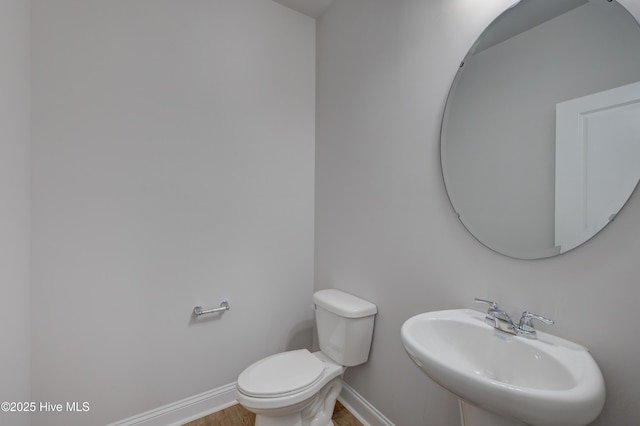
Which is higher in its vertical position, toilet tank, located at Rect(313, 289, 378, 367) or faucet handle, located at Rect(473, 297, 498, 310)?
faucet handle, located at Rect(473, 297, 498, 310)

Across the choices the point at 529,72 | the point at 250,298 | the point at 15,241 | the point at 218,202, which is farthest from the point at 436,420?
the point at 15,241

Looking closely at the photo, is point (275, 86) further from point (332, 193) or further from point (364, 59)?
point (332, 193)

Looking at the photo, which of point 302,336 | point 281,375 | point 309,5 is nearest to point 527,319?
point 281,375

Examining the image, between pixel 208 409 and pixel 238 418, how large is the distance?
0.66 feet

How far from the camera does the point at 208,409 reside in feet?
5.46

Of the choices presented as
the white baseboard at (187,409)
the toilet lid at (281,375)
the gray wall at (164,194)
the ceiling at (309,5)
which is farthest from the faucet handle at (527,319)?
the ceiling at (309,5)

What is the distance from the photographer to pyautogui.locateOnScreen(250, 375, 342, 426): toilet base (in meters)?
1.25

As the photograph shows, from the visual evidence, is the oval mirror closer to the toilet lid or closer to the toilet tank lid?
the toilet tank lid

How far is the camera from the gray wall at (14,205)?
0.94 m

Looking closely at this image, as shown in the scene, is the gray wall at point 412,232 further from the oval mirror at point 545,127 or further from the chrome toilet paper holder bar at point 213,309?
the chrome toilet paper holder bar at point 213,309

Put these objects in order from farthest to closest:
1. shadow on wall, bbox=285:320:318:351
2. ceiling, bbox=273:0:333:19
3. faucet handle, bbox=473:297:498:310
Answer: shadow on wall, bbox=285:320:318:351 → ceiling, bbox=273:0:333:19 → faucet handle, bbox=473:297:498:310

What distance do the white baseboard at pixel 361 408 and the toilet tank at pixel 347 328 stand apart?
280mm

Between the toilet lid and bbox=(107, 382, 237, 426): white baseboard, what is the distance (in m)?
0.53

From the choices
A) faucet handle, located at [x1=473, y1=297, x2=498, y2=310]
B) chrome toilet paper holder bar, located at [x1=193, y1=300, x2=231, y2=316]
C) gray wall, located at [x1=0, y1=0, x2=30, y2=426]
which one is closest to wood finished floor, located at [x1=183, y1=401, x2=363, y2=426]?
chrome toilet paper holder bar, located at [x1=193, y1=300, x2=231, y2=316]
